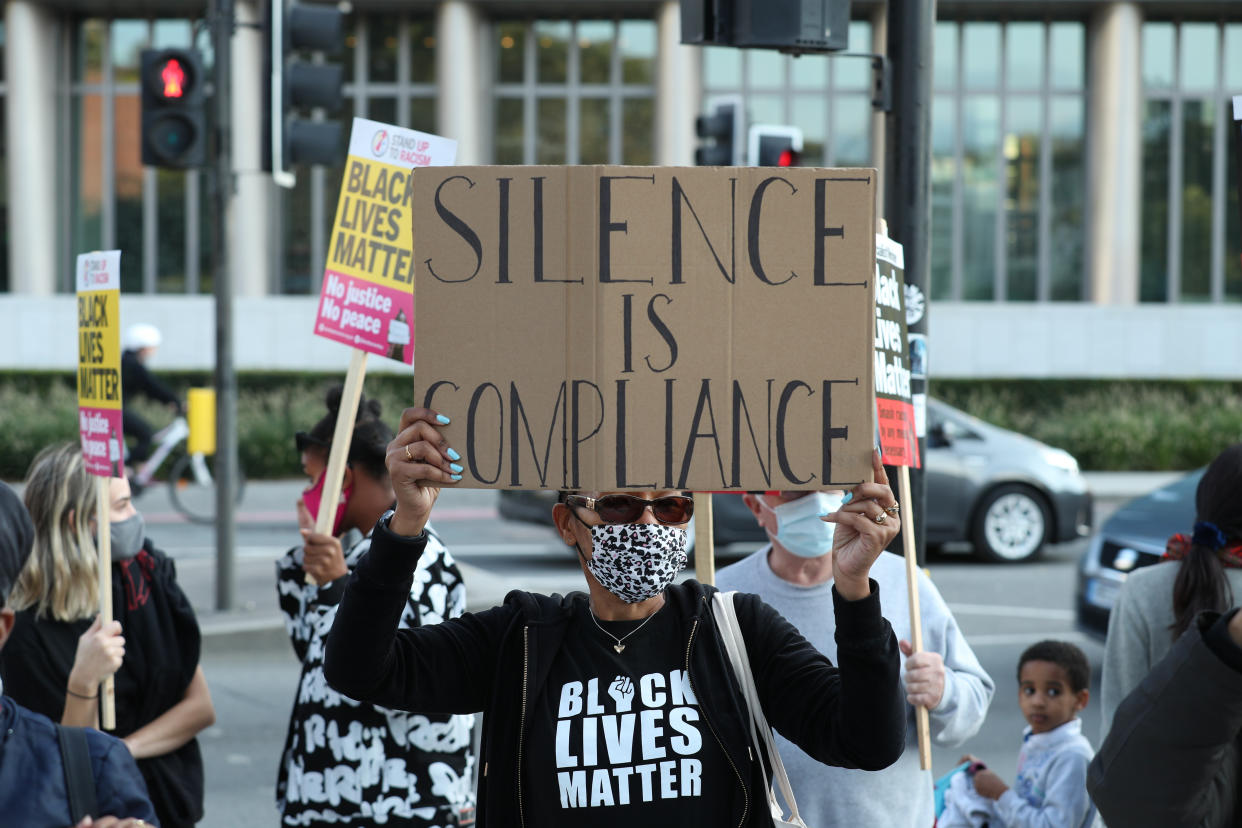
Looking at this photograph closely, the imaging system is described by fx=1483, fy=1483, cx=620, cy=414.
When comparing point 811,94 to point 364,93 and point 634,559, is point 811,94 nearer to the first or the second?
point 364,93

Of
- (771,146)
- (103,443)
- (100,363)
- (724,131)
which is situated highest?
(724,131)

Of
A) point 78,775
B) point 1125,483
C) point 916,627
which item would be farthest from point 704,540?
point 1125,483

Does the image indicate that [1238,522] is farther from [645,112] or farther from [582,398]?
[645,112]

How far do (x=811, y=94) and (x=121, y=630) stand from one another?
23.6 meters

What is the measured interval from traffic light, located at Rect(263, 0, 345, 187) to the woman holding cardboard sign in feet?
20.1

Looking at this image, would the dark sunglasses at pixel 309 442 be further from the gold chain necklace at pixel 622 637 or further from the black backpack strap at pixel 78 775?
the black backpack strap at pixel 78 775

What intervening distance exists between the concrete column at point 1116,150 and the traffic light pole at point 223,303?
63.7ft

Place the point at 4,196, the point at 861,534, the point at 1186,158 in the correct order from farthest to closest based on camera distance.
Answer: the point at 1186,158
the point at 4,196
the point at 861,534

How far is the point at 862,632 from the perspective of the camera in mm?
2494

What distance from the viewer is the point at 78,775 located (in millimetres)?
2334

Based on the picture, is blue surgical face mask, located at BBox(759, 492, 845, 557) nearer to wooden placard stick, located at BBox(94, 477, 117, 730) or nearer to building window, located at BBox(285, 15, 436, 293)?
wooden placard stick, located at BBox(94, 477, 117, 730)

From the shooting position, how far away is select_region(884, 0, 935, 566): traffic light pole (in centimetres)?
450

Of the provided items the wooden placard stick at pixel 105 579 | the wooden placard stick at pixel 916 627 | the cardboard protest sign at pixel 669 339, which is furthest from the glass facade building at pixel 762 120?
the cardboard protest sign at pixel 669 339

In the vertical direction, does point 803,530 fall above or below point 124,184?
below
